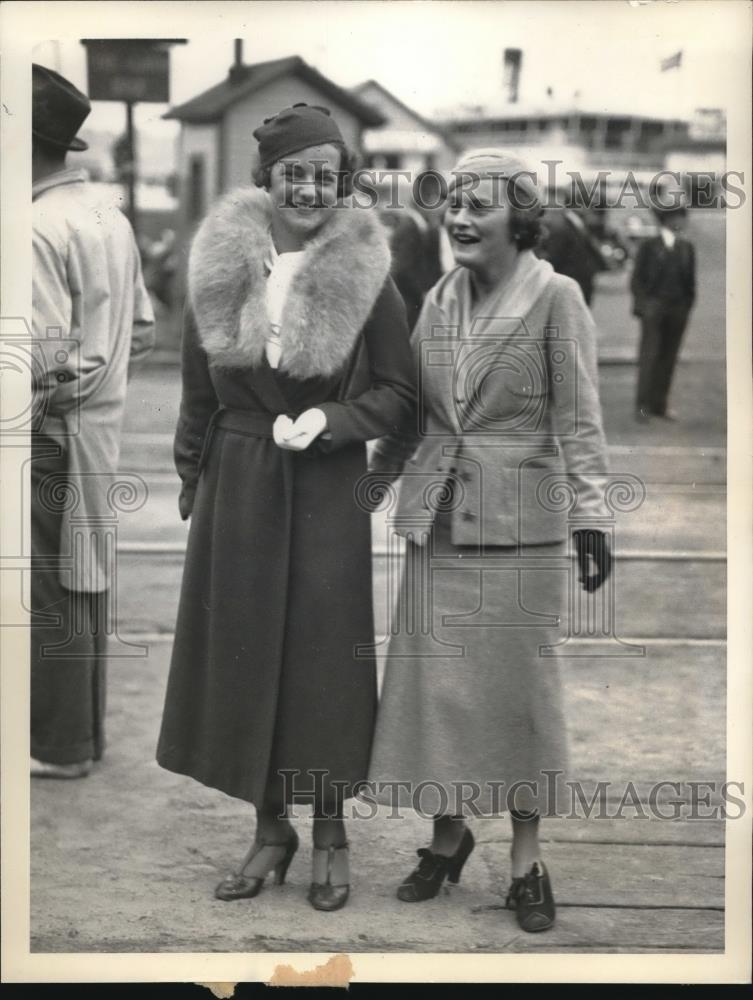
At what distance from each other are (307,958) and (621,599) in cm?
195

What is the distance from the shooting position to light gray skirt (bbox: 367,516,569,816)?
4.43 metres

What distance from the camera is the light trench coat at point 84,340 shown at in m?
4.80

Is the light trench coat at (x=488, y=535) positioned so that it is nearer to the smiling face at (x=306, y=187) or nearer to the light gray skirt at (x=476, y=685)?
the light gray skirt at (x=476, y=685)

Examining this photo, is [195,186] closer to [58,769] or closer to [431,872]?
[58,769]

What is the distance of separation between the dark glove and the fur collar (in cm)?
80

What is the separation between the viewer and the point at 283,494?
442 centimetres

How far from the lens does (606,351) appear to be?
19.7 feet

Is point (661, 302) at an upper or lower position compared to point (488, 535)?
upper

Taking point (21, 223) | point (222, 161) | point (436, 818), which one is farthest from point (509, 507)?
point (21, 223)

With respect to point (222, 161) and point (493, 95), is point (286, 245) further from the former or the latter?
point (493, 95)

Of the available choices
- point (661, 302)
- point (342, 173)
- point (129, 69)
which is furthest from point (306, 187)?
point (661, 302)

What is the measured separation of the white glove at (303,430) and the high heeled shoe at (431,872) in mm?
1213

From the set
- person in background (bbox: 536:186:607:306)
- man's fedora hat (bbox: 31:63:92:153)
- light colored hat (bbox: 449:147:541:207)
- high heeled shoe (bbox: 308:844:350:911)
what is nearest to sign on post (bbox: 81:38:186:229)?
man's fedora hat (bbox: 31:63:92:153)

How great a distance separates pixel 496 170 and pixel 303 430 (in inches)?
33.2
